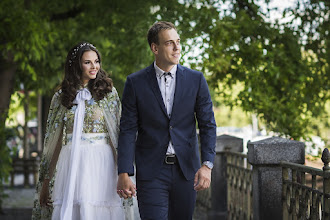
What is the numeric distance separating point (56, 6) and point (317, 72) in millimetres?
6319

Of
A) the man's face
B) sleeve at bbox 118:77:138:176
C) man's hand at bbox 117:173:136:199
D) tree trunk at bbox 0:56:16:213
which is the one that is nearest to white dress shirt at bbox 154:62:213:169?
the man's face

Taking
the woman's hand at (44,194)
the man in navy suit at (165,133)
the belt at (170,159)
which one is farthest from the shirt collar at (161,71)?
the woman's hand at (44,194)

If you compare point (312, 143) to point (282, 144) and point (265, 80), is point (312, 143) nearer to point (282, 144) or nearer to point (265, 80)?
point (265, 80)

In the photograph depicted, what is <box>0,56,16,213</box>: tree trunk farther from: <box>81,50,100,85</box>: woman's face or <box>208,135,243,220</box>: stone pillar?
<box>81,50,100,85</box>: woman's face

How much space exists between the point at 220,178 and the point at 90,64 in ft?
15.3

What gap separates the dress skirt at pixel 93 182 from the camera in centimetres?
504

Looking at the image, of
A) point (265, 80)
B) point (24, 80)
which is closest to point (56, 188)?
point (265, 80)

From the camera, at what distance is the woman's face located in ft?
17.2

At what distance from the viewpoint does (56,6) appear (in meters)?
13.6

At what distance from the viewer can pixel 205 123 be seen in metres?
4.16

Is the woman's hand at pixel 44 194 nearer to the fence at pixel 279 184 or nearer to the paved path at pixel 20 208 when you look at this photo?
the fence at pixel 279 184

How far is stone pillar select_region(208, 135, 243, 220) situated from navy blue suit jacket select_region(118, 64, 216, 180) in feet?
16.6

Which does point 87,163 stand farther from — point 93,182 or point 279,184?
point 279,184

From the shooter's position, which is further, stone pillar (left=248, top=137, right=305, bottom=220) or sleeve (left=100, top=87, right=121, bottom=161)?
stone pillar (left=248, top=137, right=305, bottom=220)
